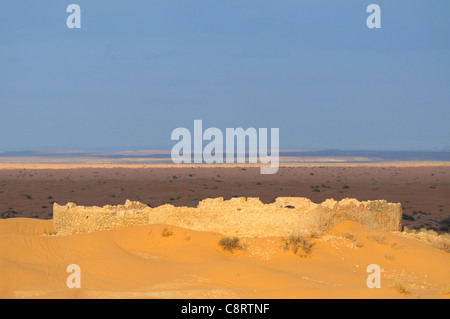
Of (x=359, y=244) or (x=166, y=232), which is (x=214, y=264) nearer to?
(x=166, y=232)

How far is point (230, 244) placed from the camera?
46.9ft

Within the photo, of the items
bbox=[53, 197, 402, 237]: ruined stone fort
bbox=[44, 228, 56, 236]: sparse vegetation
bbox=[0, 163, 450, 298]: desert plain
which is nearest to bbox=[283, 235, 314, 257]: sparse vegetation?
bbox=[0, 163, 450, 298]: desert plain

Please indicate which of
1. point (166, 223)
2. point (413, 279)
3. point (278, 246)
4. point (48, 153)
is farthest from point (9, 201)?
point (48, 153)

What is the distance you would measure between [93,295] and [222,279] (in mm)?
3011

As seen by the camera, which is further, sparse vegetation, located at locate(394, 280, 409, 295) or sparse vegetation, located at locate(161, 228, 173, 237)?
sparse vegetation, located at locate(161, 228, 173, 237)

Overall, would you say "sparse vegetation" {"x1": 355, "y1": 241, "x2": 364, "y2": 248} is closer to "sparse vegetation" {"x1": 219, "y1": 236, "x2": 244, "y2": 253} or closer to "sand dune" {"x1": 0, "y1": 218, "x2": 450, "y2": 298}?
"sand dune" {"x1": 0, "y1": 218, "x2": 450, "y2": 298}

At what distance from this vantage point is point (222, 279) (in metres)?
11.8

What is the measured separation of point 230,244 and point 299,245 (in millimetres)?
1712

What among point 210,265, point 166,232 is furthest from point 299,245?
point 166,232

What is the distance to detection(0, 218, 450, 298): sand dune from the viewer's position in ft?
34.5

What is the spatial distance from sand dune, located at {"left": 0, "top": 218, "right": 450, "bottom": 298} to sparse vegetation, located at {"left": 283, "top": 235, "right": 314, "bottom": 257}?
0.39ft

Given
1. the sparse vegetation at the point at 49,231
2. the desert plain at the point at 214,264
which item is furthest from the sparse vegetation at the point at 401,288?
the sparse vegetation at the point at 49,231

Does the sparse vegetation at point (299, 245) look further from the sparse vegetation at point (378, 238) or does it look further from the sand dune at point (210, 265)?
the sparse vegetation at point (378, 238)

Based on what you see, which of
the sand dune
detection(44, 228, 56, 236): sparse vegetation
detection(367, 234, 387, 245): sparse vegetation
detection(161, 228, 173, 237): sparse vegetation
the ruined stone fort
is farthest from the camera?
detection(44, 228, 56, 236): sparse vegetation
